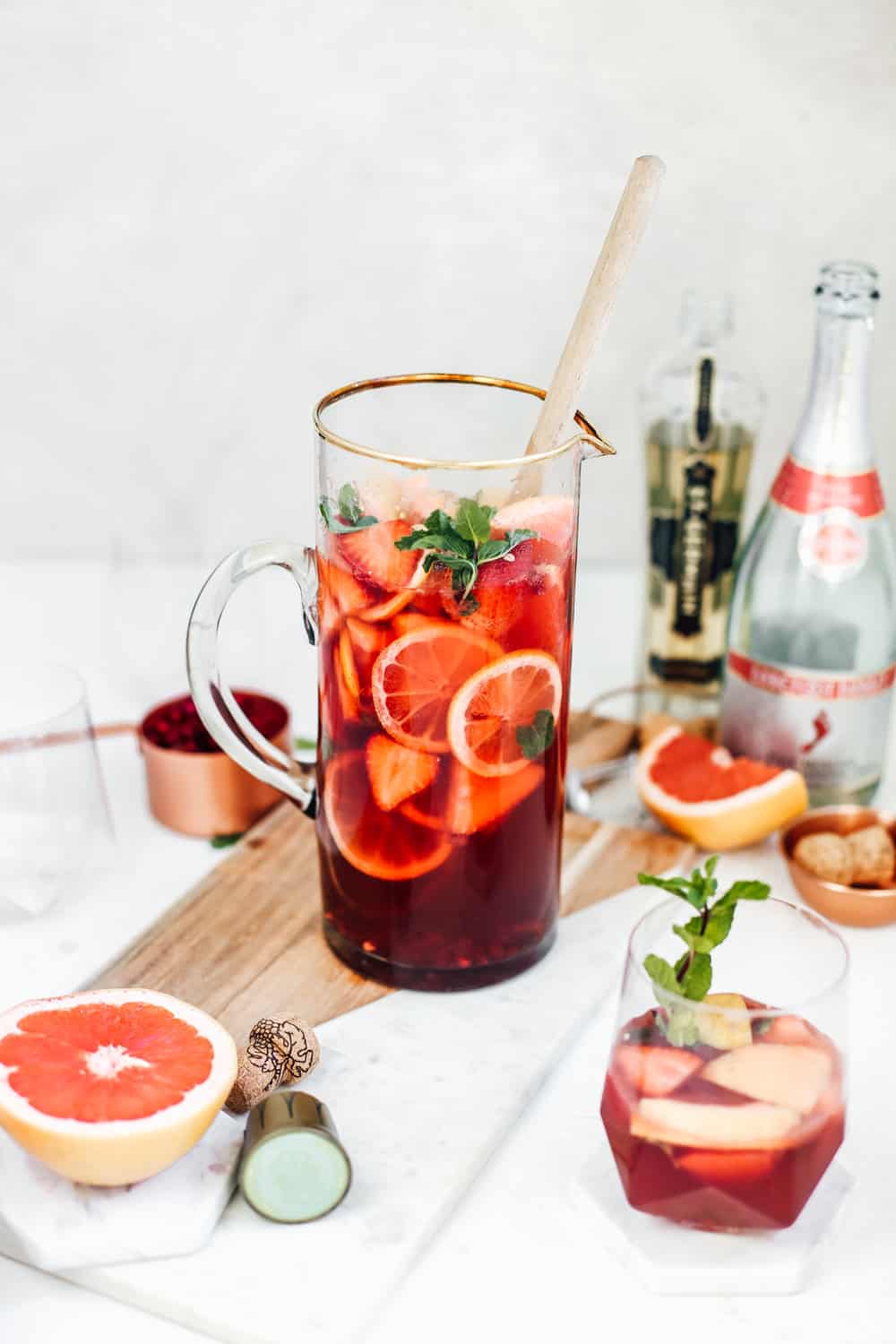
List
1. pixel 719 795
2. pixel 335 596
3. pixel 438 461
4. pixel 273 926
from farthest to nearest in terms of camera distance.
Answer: pixel 719 795 < pixel 273 926 < pixel 335 596 < pixel 438 461

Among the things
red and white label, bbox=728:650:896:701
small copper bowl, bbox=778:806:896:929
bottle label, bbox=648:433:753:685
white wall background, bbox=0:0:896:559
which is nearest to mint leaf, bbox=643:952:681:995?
small copper bowl, bbox=778:806:896:929

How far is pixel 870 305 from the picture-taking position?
135 cm

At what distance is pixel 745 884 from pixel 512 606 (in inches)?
9.9

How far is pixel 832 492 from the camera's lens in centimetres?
143

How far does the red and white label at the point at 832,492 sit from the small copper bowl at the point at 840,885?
29cm

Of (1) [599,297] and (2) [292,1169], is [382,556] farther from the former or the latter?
(2) [292,1169]

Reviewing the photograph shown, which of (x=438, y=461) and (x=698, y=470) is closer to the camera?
(x=438, y=461)

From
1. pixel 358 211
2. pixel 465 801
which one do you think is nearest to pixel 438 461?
pixel 465 801

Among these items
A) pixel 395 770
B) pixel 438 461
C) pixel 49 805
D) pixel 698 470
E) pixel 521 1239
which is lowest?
pixel 521 1239

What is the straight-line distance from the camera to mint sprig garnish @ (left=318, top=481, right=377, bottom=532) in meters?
1.08

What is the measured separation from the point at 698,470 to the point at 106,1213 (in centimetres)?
90

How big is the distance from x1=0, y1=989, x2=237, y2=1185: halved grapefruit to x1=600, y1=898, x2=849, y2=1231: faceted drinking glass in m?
0.26

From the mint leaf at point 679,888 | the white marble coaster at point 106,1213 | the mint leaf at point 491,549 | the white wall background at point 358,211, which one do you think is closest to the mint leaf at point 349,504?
the mint leaf at point 491,549

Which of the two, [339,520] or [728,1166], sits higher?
[339,520]
